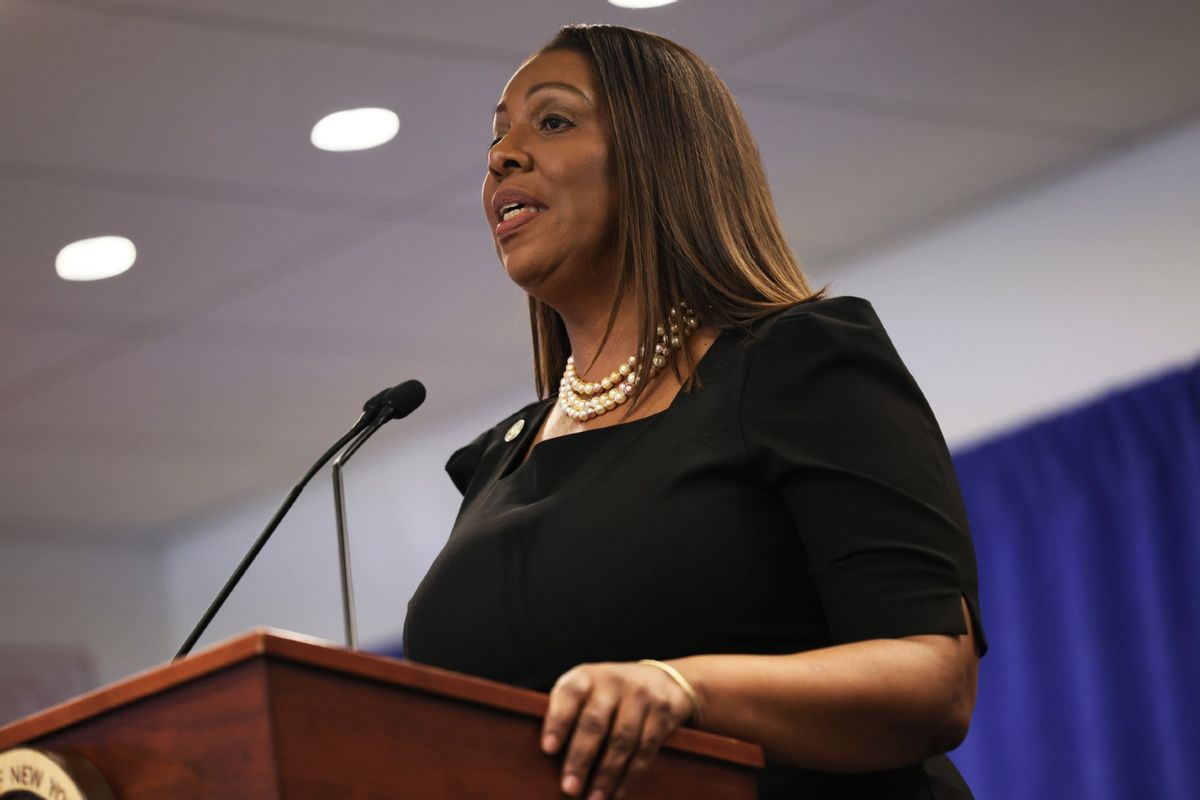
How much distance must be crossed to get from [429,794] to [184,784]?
0.47ft

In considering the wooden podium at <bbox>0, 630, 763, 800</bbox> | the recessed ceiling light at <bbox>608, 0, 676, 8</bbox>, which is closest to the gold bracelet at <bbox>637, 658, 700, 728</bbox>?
the wooden podium at <bbox>0, 630, 763, 800</bbox>

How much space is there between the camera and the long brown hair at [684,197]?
6.02 ft

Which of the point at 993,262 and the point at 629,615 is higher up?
the point at 993,262

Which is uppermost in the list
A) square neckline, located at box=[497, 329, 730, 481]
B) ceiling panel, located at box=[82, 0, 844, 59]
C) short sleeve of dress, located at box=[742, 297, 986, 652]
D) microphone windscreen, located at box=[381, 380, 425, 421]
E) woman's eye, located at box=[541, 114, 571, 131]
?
ceiling panel, located at box=[82, 0, 844, 59]

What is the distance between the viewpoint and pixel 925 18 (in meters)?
4.37

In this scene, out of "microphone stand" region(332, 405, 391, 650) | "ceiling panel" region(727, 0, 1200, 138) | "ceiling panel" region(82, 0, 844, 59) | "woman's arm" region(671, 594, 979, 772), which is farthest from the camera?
"ceiling panel" region(727, 0, 1200, 138)

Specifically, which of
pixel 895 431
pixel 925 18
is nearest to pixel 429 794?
pixel 895 431

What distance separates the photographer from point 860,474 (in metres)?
1.50

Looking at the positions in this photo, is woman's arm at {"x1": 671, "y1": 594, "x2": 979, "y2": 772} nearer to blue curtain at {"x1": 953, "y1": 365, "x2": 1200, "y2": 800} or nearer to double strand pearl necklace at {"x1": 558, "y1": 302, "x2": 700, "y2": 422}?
double strand pearl necklace at {"x1": 558, "y1": 302, "x2": 700, "y2": 422}

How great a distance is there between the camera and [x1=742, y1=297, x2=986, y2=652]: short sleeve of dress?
147 cm

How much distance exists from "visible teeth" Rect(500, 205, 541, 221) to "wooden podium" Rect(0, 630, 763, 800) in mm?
836

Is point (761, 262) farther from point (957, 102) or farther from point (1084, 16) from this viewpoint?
point (957, 102)

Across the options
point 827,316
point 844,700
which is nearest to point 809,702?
point 844,700

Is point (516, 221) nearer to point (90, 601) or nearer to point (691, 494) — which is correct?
point (691, 494)
